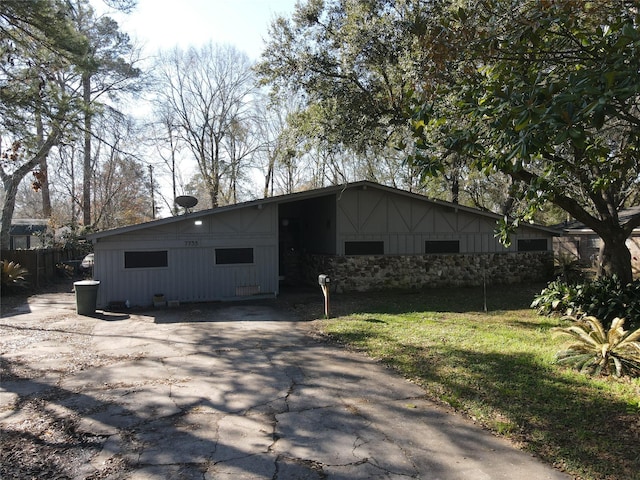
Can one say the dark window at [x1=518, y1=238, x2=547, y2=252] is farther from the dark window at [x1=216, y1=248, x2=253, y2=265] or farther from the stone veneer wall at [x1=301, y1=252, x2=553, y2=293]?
the dark window at [x1=216, y1=248, x2=253, y2=265]

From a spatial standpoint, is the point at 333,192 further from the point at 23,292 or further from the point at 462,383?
the point at 23,292

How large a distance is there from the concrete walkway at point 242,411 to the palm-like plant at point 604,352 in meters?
2.49

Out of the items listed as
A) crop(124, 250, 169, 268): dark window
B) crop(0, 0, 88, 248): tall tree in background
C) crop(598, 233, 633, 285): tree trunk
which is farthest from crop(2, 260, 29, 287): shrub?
crop(598, 233, 633, 285): tree trunk

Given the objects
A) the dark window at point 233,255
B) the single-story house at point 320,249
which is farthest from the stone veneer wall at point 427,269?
the dark window at point 233,255

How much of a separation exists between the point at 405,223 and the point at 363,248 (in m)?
1.83

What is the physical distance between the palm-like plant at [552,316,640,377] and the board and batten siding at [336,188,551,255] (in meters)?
8.73

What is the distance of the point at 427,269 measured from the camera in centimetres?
1581

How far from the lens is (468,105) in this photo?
5.25 m

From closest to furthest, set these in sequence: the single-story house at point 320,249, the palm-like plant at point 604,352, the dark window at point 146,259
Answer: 1. the palm-like plant at point 604,352
2. the dark window at point 146,259
3. the single-story house at point 320,249

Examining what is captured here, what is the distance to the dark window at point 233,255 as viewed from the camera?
13703 mm

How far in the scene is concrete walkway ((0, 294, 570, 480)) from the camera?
3.59 metres

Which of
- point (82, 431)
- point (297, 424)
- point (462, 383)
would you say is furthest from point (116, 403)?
point (462, 383)

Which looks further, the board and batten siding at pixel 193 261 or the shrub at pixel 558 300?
the board and batten siding at pixel 193 261

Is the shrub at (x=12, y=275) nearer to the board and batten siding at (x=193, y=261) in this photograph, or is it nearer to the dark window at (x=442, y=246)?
the board and batten siding at (x=193, y=261)
